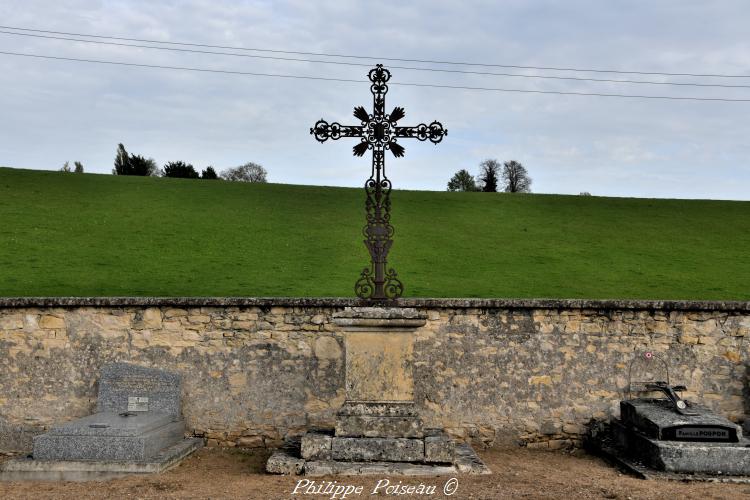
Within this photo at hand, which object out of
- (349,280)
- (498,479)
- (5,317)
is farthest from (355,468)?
(349,280)

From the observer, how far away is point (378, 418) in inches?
281

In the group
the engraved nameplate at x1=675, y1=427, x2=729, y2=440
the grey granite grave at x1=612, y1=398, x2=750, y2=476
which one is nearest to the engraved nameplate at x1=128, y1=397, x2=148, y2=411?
the grey granite grave at x1=612, y1=398, x2=750, y2=476

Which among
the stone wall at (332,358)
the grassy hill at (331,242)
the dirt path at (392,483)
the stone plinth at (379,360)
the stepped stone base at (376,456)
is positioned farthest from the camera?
the grassy hill at (331,242)

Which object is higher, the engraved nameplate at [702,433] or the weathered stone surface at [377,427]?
the weathered stone surface at [377,427]

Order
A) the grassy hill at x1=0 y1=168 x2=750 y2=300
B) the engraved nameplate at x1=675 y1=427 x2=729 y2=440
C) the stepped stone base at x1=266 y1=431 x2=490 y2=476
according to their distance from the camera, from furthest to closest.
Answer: the grassy hill at x1=0 y1=168 x2=750 y2=300 → the engraved nameplate at x1=675 y1=427 x2=729 y2=440 → the stepped stone base at x1=266 y1=431 x2=490 y2=476

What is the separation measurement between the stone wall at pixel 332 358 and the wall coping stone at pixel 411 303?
0.02m

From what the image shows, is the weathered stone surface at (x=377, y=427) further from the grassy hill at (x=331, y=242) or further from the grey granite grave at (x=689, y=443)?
the grassy hill at (x=331, y=242)

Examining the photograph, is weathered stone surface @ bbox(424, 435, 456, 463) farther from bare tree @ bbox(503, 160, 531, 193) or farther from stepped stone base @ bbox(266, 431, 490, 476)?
bare tree @ bbox(503, 160, 531, 193)

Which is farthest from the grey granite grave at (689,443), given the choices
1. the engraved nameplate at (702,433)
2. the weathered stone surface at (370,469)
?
the weathered stone surface at (370,469)

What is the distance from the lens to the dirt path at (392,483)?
6484 millimetres

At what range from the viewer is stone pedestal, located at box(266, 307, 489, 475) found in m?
7.01

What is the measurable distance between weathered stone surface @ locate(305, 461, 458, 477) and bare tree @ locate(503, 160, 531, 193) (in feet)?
158

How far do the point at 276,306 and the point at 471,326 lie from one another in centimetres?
293

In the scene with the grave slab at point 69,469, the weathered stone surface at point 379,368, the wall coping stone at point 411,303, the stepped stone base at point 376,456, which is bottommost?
the grave slab at point 69,469
